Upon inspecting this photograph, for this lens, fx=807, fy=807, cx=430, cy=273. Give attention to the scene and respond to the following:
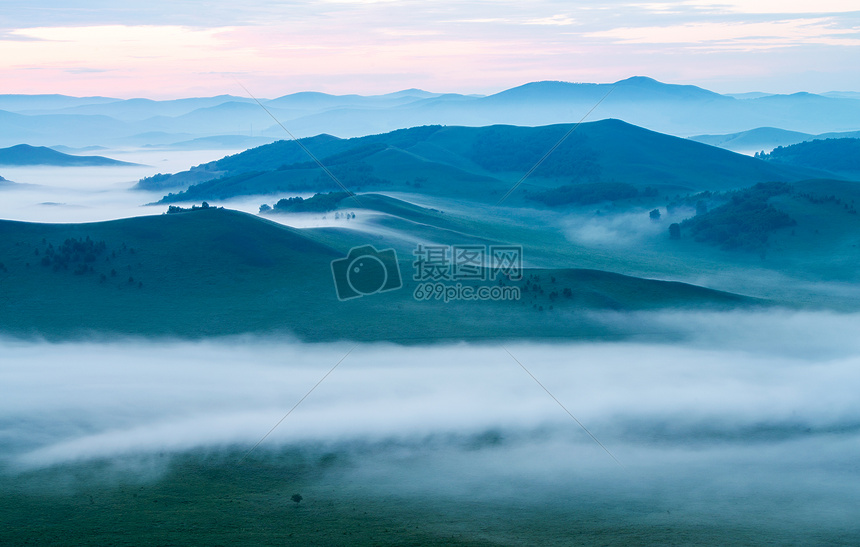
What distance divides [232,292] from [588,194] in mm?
92442

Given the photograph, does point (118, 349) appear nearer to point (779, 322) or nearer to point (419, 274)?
point (419, 274)

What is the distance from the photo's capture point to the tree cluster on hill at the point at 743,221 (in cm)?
10906

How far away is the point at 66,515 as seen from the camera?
32156mm

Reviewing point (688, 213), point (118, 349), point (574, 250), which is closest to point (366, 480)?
point (118, 349)

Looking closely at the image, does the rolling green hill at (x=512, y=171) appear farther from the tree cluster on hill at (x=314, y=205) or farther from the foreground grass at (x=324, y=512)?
the foreground grass at (x=324, y=512)

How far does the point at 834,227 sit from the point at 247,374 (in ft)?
283

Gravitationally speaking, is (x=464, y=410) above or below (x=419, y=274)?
below

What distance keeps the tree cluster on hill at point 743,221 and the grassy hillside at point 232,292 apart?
43.4 metres
